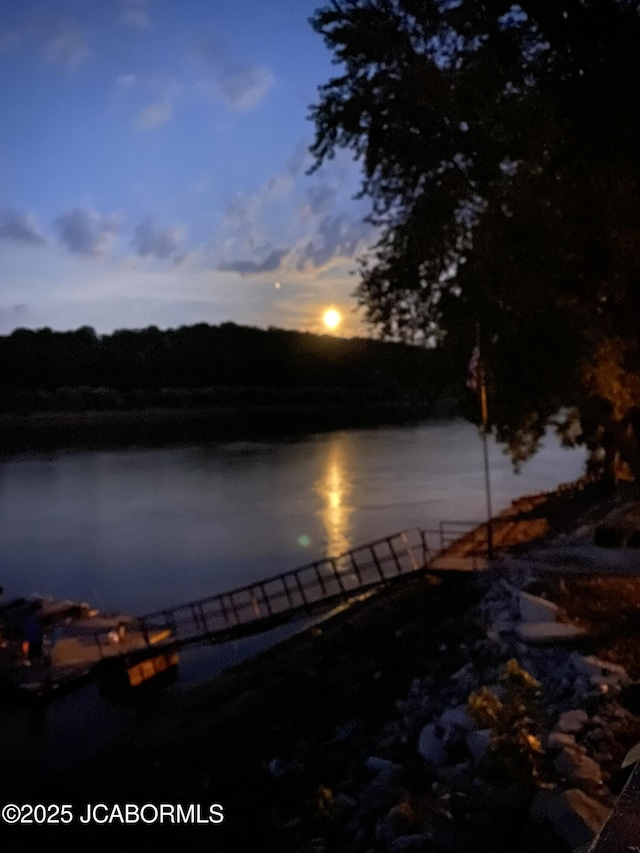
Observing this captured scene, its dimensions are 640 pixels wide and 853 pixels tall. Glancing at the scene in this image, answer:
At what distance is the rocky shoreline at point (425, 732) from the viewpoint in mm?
7477

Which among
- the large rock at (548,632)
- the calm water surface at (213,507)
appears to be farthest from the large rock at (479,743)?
the calm water surface at (213,507)

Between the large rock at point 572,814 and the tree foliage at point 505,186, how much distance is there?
10164 mm

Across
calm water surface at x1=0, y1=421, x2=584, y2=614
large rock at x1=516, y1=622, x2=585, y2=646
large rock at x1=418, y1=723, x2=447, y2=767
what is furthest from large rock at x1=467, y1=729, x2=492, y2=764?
calm water surface at x1=0, y1=421, x2=584, y2=614

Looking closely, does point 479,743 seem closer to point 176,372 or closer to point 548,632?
point 548,632

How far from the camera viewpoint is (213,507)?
→ 176 feet

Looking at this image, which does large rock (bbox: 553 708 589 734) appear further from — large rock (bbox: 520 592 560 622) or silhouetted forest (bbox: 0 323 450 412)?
silhouetted forest (bbox: 0 323 450 412)

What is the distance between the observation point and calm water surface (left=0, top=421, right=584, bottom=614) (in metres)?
36.6

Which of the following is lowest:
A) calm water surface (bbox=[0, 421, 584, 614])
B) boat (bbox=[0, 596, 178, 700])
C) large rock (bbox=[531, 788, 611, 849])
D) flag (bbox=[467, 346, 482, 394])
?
calm water surface (bbox=[0, 421, 584, 614])

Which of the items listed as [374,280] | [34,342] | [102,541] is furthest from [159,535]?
[34,342]

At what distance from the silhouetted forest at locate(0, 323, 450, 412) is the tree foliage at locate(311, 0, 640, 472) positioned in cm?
11432

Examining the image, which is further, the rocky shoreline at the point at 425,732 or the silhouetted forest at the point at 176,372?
the silhouetted forest at the point at 176,372

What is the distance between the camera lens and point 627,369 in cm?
1831

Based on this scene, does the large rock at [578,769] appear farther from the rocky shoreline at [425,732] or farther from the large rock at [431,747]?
the large rock at [431,747]

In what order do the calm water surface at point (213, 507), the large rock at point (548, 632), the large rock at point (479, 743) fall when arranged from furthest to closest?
the calm water surface at point (213, 507)
the large rock at point (548, 632)
the large rock at point (479, 743)
